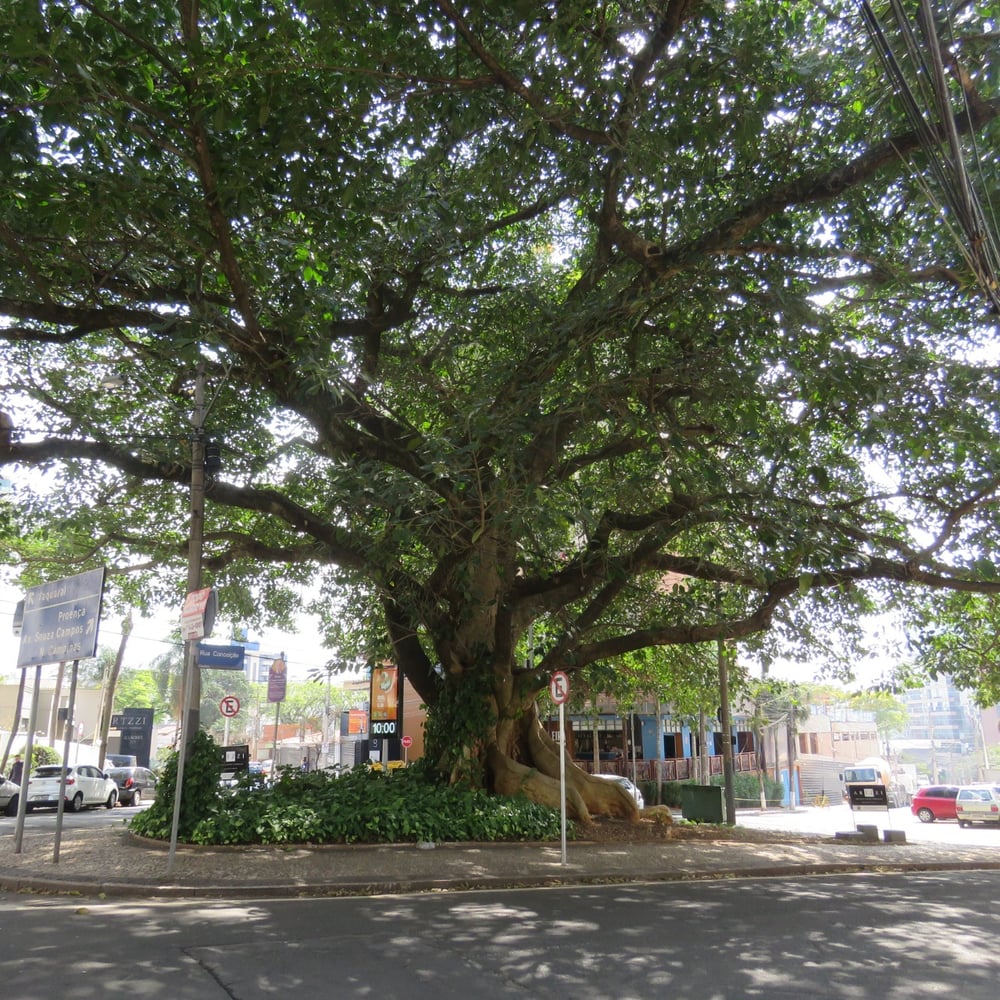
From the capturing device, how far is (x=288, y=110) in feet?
26.1

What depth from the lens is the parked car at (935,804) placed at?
101ft

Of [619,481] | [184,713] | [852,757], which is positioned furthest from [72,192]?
[852,757]

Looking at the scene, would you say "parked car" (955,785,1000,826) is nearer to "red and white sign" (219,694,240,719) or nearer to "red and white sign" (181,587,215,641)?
"red and white sign" (219,694,240,719)

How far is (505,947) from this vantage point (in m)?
6.75

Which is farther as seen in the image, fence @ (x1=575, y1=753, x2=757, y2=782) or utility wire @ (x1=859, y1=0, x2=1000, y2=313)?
fence @ (x1=575, y1=753, x2=757, y2=782)

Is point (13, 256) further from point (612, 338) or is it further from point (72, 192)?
point (612, 338)

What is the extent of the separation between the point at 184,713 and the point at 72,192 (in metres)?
7.11

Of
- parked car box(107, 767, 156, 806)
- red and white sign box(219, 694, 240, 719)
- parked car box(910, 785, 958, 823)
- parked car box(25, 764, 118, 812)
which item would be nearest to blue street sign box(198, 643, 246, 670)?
red and white sign box(219, 694, 240, 719)

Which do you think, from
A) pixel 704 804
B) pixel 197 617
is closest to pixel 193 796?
pixel 197 617

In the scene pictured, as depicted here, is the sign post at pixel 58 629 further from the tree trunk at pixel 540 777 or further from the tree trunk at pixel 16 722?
the tree trunk at pixel 540 777

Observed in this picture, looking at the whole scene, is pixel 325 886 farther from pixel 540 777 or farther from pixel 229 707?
pixel 229 707

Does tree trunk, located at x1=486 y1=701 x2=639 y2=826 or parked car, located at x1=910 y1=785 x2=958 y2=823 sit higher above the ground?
tree trunk, located at x1=486 y1=701 x2=639 y2=826

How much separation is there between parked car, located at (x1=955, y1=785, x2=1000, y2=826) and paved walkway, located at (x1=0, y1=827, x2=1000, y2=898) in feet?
53.6

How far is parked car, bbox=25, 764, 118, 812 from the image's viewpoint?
75.8ft
